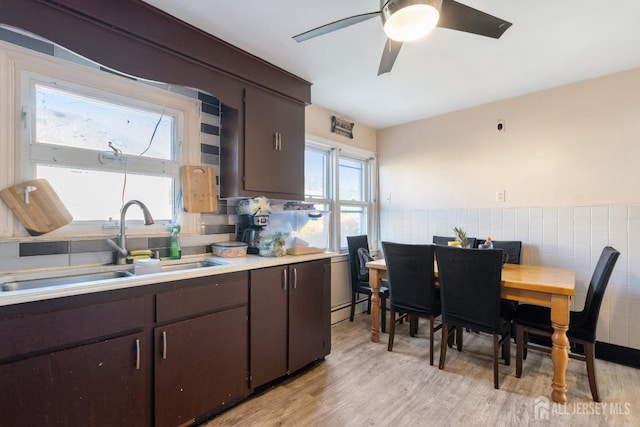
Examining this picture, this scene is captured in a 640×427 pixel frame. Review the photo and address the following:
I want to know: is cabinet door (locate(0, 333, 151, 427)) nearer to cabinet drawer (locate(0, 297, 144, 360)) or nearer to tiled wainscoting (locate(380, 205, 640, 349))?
cabinet drawer (locate(0, 297, 144, 360))

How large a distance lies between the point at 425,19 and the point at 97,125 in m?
1.91

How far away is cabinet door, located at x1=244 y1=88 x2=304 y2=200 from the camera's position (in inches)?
88.4

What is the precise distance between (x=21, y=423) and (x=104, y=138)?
4.74 feet

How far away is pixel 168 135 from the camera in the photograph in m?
2.13

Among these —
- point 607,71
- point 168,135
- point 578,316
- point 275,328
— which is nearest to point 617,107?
point 607,71

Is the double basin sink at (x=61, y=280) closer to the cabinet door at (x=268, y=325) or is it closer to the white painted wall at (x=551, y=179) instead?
the cabinet door at (x=268, y=325)

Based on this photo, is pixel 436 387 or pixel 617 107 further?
pixel 617 107

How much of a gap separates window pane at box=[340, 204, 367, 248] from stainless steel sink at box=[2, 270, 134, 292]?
2.37m

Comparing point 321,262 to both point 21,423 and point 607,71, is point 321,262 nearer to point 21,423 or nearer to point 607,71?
point 21,423

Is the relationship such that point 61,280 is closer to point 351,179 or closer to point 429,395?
point 429,395

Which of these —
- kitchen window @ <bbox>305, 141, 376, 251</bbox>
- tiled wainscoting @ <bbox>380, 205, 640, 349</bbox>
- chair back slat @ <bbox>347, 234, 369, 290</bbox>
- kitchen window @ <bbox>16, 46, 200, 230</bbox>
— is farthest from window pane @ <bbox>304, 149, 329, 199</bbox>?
tiled wainscoting @ <bbox>380, 205, 640, 349</bbox>

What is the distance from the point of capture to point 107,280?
1.37 meters

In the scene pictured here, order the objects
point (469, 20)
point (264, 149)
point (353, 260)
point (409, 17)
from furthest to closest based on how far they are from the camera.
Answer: point (353, 260), point (264, 149), point (469, 20), point (409, 17)

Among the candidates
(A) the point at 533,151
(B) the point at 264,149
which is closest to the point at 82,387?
(B) the point at 264,149
